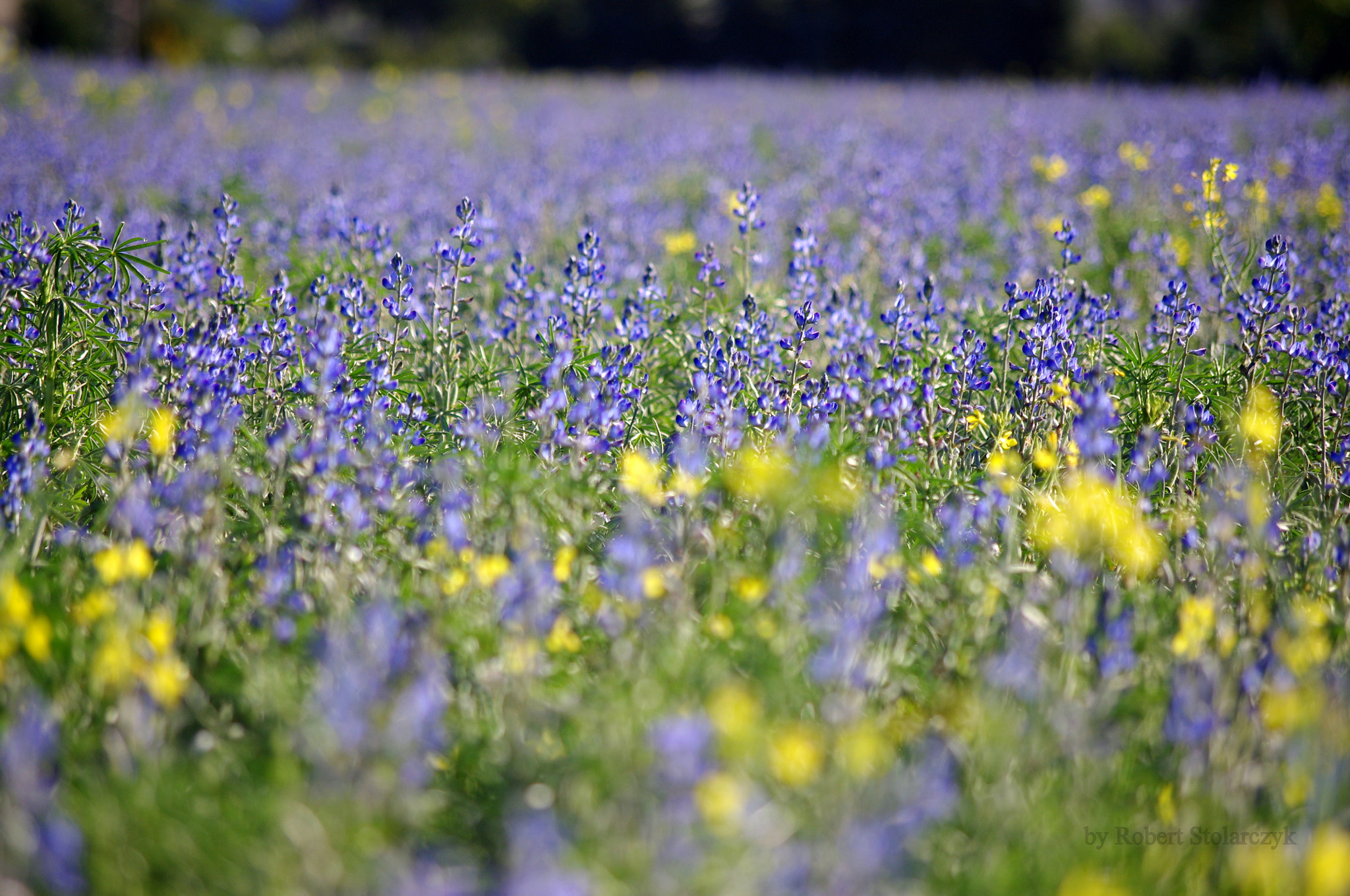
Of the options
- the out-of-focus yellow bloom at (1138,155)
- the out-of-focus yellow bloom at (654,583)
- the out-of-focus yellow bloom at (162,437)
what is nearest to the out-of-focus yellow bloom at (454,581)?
the out-of-focus yellow bloom at (654,583)

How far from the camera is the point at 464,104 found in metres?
11.6

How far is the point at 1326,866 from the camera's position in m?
1.10

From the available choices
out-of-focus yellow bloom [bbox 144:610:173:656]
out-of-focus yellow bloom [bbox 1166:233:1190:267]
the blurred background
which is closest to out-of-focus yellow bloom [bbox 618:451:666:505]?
out-of-focus yellow bloom [bbox 144:610:173:656]

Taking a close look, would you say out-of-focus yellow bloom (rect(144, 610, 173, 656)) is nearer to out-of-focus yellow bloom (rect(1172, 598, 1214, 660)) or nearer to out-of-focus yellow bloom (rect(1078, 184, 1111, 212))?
out-of-focus yellow bloom (rect(1172, 598, 1214, 660))

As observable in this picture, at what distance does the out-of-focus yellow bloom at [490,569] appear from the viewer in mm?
1660

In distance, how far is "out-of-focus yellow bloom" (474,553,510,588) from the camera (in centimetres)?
166

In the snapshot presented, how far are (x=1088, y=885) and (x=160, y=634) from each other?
4.68 ft

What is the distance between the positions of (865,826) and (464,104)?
11839 millimetres

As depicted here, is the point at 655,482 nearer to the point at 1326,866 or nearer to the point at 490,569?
the point at 490,569

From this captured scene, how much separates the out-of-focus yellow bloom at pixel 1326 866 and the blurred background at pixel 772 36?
19.5 m

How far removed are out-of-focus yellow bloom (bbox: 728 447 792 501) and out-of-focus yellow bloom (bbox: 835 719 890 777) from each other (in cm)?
51

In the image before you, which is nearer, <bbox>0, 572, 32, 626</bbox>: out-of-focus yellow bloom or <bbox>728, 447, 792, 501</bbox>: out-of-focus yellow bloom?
<bbox>0, 572, 32, 626</bbox>: out-of-focus yellow bloom

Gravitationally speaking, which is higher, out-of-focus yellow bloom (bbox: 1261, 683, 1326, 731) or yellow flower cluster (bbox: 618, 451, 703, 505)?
yellow flower cluster (bbox: 618, 451, 703, 505)

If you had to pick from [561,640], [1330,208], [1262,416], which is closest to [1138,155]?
[1330,208]
